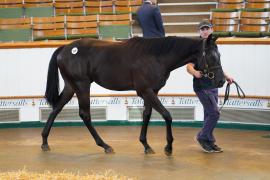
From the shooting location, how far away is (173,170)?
657cm

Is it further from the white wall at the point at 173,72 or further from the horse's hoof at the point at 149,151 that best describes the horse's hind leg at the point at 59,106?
the white wall at the point at 173,72

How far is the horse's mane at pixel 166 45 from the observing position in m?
7.21

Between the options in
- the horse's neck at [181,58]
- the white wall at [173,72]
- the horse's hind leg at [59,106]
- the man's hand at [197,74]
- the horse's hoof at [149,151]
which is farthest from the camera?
the white wall at [173,72]

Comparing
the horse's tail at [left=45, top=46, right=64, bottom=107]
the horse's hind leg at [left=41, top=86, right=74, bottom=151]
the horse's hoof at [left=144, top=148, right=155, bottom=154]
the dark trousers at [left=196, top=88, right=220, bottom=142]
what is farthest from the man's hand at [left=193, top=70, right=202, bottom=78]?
the horse's tail at [left=45, top=46, right=64, bottom=107]

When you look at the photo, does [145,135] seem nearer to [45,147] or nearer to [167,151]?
[167,151]

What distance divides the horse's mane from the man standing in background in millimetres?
677

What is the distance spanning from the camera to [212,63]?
23.1ft

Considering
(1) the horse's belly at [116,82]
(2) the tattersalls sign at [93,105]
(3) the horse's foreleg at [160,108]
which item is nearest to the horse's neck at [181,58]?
(3) the horse's foreleg at [160,108]

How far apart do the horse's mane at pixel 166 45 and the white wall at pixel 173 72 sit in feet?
7.15

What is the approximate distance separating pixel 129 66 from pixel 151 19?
970 millimetres

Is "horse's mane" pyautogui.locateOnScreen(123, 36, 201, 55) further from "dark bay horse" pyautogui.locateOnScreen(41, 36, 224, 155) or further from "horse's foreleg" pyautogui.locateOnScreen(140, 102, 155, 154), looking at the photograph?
"horse's foreleg" pyautogui.locateOnScreen(140, 102, 155, 154)

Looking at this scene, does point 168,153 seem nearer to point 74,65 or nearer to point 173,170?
point 173,170

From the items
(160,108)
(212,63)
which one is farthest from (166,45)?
(160,108)

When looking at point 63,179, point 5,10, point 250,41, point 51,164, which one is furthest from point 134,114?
point 5,10
